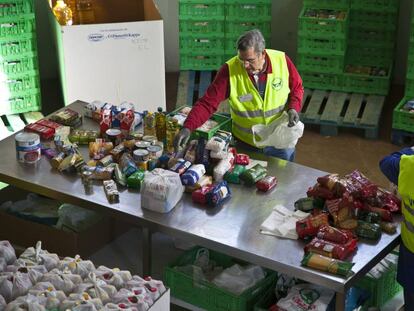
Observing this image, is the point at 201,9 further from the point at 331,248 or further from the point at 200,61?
the point at 331,248

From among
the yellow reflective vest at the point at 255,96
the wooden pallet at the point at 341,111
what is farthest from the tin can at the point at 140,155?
the wooden pallet at the point at 341,111

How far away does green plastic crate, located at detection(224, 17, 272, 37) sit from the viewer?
8.83 m

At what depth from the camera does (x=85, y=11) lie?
8.24 meters

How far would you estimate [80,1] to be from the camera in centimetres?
818

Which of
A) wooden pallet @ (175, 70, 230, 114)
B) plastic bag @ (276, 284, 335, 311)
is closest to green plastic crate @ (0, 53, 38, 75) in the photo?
wooden pallet @ (175, 70, 230, 114)

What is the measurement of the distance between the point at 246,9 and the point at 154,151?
11.1ft

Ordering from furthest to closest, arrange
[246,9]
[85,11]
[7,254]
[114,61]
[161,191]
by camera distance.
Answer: [246,9], [85,11], [114,61], [161,191], [7,254]

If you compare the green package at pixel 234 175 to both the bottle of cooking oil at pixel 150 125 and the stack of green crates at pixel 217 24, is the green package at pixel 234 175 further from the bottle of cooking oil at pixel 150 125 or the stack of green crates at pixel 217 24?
the stack of green crates at pixel 217 24

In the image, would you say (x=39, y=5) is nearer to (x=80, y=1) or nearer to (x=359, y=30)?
(x=80, y=1)

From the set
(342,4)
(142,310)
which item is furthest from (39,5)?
(142,310)

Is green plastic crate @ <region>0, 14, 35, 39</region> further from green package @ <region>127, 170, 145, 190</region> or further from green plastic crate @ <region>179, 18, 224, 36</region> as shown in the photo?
green package @ <region>127, 170, 145, 190</region>

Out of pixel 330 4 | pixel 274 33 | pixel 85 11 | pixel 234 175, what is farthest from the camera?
pixel 274 33

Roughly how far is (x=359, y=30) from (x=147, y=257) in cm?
438

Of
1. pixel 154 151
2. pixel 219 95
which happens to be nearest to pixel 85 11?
pixel 219 95
